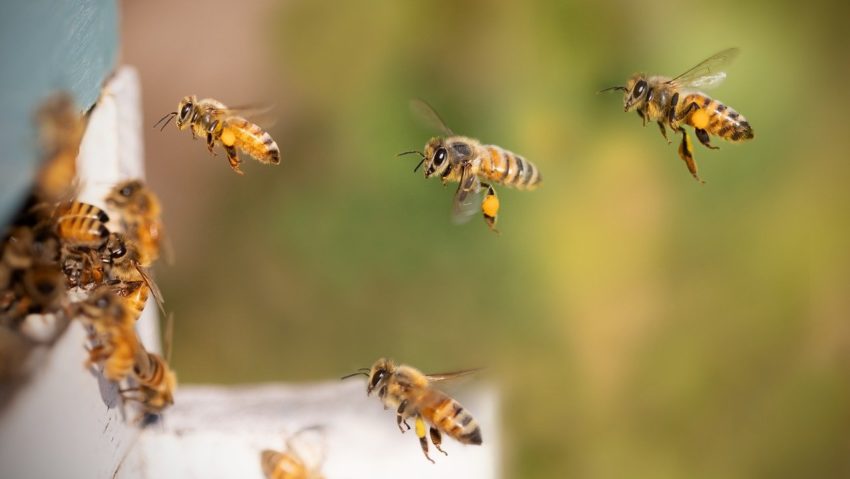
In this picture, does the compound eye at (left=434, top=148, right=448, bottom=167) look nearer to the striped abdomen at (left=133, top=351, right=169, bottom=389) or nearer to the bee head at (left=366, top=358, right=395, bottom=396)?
the bee head at (left=366, top=358, right=395, bottom=396)

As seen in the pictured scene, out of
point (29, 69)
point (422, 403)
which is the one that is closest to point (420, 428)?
point (422, 403)

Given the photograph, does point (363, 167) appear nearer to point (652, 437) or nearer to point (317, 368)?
point (317, 368)

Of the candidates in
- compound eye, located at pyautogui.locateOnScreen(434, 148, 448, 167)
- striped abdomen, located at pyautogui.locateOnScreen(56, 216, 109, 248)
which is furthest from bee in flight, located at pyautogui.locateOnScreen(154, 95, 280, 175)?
striped abdomen, located at pyautogui.locateOnScreen(56, 216, 109, 248)

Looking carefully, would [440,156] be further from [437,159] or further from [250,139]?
[250,139]

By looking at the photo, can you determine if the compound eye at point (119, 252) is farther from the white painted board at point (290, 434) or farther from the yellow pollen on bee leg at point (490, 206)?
the yellow pollen on bee leg at point (490, 206)

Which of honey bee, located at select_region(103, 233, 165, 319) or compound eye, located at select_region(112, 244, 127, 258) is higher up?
compound eye, located at select_region(112, 244, 127, 258)

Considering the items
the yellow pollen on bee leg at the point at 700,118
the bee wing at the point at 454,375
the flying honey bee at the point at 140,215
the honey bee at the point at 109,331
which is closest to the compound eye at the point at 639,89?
the yellow pollen on bee leg at the point at 700,118

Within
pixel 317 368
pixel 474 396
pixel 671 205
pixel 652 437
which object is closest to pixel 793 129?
pixel 671 205
